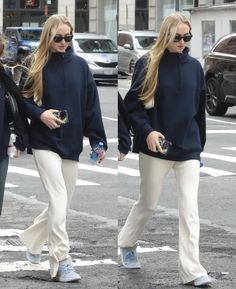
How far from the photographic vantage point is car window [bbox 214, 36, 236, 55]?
12.8 metres

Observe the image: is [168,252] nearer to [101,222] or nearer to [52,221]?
[101,222]

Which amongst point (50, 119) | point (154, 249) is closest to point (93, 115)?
point (50, 119)

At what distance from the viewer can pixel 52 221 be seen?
6188 mm

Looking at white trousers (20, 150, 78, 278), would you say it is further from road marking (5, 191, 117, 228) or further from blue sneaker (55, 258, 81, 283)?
road marking (5, 191, 117, 228)

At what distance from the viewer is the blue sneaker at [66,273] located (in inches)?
244

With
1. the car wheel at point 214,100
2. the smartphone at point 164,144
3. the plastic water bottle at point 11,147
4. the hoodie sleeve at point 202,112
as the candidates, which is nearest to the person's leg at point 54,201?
the plastic water bottle at point 11,147

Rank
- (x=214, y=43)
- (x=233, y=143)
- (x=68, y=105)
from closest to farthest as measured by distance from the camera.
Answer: (x=68, y=105) → (x=214, y=43) → (x=233, y=143)

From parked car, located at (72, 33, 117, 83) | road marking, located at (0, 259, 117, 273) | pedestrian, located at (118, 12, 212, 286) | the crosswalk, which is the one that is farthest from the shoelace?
parked car, located at (72, 33, 117, 83)

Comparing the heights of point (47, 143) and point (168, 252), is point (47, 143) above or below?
above

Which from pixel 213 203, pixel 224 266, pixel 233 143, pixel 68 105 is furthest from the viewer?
pixel 233 143

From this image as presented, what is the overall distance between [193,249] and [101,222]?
48.3 inches

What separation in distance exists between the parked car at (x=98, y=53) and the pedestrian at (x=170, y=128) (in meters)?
0.23

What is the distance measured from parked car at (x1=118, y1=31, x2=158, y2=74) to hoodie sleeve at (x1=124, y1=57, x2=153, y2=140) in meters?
0.07

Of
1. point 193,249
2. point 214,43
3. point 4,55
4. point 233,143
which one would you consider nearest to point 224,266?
point 193,249
